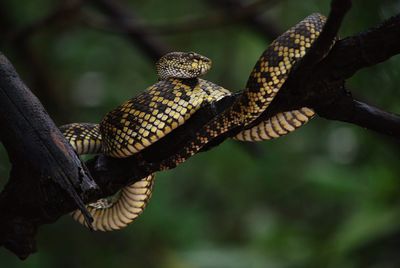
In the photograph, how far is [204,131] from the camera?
2561 mm

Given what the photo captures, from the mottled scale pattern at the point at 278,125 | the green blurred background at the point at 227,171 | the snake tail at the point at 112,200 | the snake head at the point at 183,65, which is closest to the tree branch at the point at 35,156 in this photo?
the snake tail at the point at 112,200

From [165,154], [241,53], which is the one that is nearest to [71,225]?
[241,53]

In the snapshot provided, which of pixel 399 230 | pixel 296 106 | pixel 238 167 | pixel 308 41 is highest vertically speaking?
pixel 308 41

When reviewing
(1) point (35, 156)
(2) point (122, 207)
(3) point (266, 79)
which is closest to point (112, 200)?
(2) point (122, 207)

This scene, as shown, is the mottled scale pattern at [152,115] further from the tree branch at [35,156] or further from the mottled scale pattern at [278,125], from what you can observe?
the tree branch at [35,156]

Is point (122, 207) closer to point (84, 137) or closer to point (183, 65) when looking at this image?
point (84, 137)

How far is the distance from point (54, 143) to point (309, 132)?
18.2ft

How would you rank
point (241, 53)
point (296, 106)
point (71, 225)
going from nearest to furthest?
point (296, 106) < point (71, 225) < point (241, 53)

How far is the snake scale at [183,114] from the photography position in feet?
7.92

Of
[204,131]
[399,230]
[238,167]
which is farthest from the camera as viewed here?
[238,167]

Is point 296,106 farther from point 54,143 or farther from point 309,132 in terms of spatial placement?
point 309,132

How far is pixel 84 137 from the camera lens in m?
3.15

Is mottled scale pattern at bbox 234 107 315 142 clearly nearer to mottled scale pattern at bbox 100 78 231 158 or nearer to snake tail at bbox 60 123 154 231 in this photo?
mottled scale pattern at bbox 100 78 231 158

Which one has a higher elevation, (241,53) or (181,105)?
(181,105)
